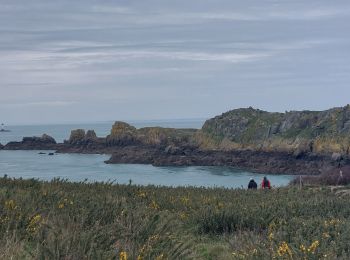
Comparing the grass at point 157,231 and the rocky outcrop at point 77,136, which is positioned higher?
the rocky outcrop at point 77,136

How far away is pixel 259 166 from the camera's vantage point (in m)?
70.8

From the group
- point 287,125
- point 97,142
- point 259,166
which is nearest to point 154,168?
point 259,166

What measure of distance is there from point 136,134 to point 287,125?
2534cm

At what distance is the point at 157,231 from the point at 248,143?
7377cm

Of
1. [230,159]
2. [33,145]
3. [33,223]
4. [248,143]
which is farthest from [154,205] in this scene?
[33,145]

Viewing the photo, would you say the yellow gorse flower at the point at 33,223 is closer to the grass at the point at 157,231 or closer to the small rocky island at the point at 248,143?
the grass at the point at 157,231

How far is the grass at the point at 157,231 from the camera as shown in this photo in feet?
18.9

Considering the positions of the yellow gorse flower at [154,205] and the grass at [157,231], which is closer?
the grass at [157,231]

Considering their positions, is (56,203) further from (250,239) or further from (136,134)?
(136,134)

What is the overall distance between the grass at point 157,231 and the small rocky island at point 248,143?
51.8 metres

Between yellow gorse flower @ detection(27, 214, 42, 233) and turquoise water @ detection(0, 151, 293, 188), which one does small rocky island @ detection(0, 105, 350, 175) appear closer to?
turquoise water @ detection(0, 151, 293, 188)

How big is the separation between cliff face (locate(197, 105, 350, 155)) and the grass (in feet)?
190

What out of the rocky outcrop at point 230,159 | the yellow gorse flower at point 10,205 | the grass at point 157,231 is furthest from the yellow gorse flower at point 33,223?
the rocky outcrop at point 230,159

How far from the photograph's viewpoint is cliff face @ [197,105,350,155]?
6944cm
